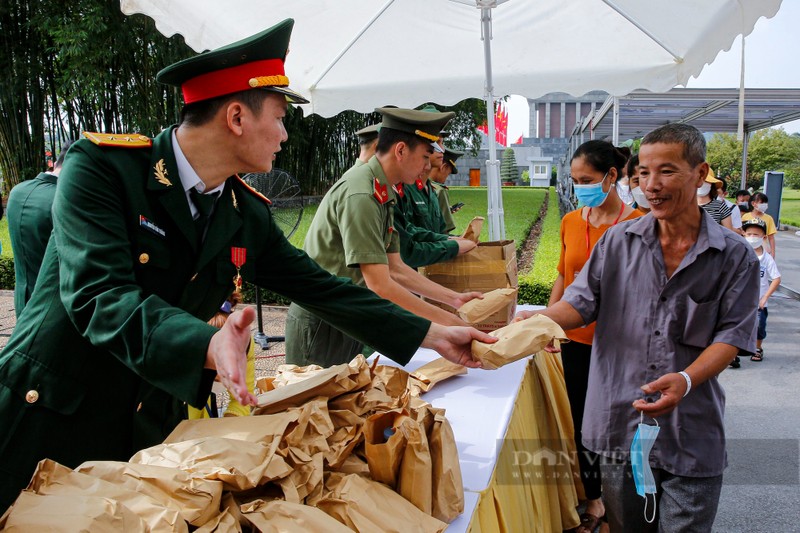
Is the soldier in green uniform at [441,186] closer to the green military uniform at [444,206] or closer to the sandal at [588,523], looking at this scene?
the green military uniform at [444,206]

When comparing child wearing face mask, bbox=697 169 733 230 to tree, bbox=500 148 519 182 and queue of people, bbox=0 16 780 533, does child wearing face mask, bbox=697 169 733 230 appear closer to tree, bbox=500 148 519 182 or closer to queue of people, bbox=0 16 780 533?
queue of people, bbox=0 16 780 533

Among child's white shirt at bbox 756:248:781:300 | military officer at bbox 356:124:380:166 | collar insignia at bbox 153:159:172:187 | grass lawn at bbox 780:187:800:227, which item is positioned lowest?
grass lawn at bbox 780:187:800:227

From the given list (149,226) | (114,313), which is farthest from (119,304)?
(149,226)

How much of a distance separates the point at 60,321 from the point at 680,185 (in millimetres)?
1745

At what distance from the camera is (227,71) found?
140 centimetres

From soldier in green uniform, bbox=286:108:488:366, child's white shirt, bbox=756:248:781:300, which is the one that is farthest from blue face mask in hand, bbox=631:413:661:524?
child's white shirt, bbox=756:248:781:300

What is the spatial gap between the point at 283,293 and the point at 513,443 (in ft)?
3.52

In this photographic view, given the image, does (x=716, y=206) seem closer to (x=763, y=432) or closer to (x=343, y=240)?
(x=763, y=432)

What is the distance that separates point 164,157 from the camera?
1.42 m

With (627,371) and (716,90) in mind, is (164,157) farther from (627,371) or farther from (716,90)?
(716,90)

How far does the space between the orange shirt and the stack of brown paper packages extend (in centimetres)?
150

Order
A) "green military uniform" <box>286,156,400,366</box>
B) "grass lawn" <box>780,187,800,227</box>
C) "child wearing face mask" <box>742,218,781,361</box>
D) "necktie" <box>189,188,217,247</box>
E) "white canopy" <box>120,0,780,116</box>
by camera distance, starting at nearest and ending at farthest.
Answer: "necktie" <box>189,188,217,247</box>, "green military uniform" <box>286,156,400,366</box>, "white canopy" <box>120,0,780,116</box>, "child wearing face mask" <box>742,218,781,361</box>, "grass lawn" <box>780,187,800,227</box>

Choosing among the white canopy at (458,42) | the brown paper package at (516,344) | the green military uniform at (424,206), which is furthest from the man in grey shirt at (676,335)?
the green military uniform at (424,206)

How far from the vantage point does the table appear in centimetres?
183
